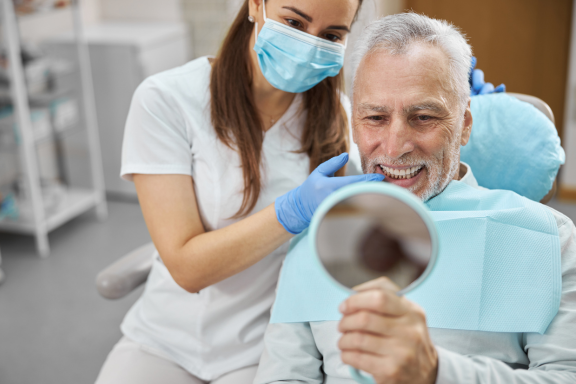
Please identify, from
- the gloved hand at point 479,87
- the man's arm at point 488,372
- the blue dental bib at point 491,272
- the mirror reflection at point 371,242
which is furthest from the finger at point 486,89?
the mirror reflection at point 371,242

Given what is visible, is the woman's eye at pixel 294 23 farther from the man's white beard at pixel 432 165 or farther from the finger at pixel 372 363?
the finger at pixel 372 363

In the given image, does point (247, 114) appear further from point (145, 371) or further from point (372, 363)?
point (372, 363)

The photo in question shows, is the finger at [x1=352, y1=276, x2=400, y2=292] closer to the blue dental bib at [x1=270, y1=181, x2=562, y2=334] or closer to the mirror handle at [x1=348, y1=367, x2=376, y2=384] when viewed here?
the mirror handle at [x1=348, y1=367, x2=376, y2=384]

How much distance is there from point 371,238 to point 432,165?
0.42 m

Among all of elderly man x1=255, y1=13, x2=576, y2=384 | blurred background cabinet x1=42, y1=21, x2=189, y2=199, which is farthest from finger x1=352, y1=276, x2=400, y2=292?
blurred background cabinet x1=42, y1=21, x2=189, y2=199

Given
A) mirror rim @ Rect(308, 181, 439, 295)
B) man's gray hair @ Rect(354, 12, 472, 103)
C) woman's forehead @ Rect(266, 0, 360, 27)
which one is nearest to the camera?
mirror rim @ Rect(308, 181, 439, 295)

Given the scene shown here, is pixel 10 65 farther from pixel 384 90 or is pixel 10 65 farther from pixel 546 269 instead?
pixel 546 269

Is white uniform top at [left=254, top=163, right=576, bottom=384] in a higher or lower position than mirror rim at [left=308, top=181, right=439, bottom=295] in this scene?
A: lower

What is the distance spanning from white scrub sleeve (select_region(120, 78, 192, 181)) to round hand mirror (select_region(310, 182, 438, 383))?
69 centimetres

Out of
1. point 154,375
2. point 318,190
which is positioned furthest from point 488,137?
point 154,375

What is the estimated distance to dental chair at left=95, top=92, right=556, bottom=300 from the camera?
1378mm

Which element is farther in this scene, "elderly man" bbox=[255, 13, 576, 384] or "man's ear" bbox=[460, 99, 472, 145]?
"man's ear" bbox=[460, 99, 472, 145]

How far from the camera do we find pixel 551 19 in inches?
134

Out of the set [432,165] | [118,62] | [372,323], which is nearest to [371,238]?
[372,323]
